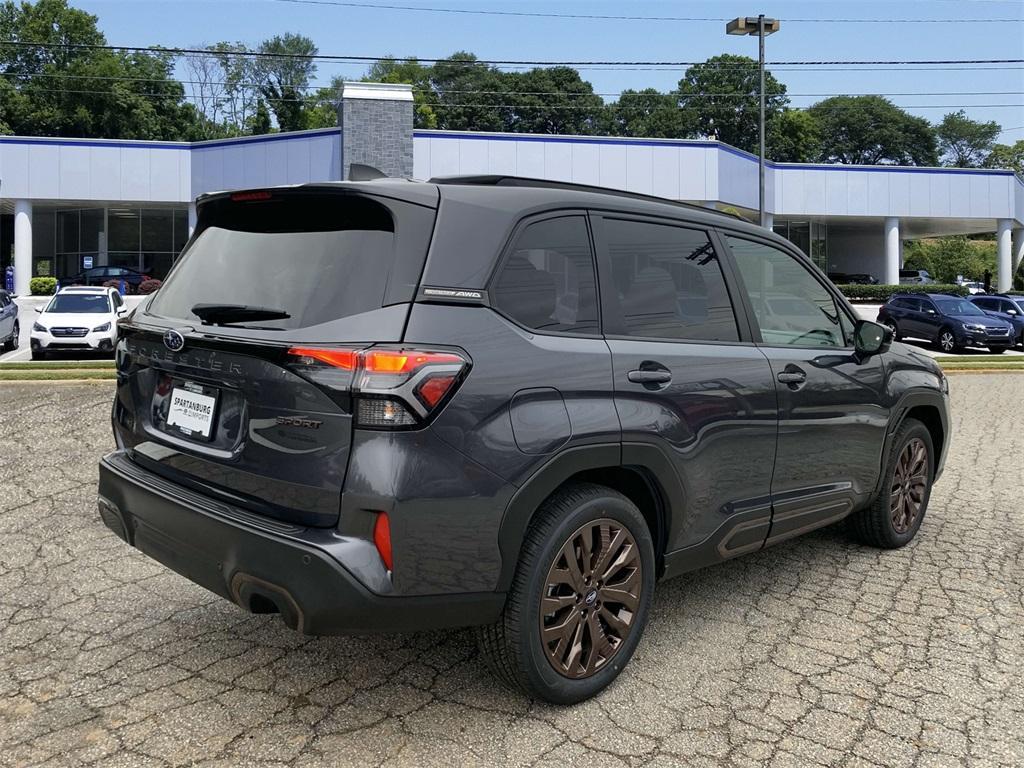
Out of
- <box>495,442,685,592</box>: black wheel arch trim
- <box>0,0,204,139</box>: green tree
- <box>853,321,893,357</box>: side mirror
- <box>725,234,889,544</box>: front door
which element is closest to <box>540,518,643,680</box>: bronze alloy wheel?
<box>495,442,685,592</box>: black wheel arch trim

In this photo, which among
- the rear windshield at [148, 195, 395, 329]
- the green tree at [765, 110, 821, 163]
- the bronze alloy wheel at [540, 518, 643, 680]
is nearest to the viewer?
the rear windshield at [148, 195, 395, 329]

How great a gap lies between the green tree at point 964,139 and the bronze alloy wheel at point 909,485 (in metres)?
119

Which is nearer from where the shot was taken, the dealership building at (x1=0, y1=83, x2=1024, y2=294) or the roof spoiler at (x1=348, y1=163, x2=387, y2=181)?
the roof spoiler at (x1=348, y1=163, x2=387, y2=181)

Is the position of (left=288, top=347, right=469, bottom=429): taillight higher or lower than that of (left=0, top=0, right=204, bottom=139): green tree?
lower

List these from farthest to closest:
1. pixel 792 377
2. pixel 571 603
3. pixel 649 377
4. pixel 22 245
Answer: pixel 22 245, pixel 792 377, pixel 649 377, pixel 571 603

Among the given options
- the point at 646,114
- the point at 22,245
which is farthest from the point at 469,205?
the point at 646,114

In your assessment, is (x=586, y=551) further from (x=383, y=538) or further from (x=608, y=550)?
(x=383, y=538)

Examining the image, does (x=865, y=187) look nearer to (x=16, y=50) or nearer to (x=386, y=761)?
(x=386, y=761)

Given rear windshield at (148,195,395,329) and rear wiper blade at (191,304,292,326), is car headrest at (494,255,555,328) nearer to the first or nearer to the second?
rear windshield at (148,195,395,329)

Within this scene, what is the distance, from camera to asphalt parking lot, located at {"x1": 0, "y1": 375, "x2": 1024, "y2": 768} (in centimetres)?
285

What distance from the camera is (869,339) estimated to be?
445 centimetres

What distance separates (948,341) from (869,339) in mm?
20403

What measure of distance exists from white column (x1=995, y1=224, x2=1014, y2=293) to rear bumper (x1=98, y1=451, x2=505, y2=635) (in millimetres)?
48411

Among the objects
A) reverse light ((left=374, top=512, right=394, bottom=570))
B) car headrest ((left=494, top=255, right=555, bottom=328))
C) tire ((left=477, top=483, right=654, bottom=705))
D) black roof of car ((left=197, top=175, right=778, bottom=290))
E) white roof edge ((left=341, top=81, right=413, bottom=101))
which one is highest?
white roof edge ((left=341, top=81, right=413, bottom=101))
